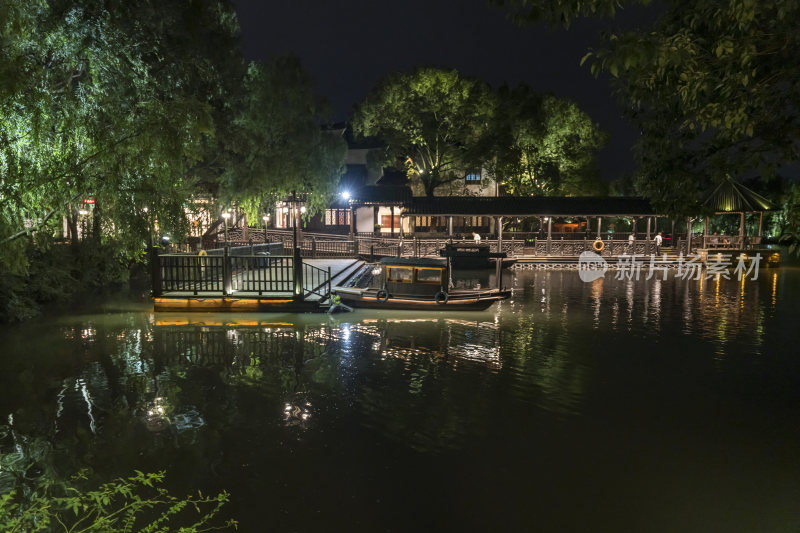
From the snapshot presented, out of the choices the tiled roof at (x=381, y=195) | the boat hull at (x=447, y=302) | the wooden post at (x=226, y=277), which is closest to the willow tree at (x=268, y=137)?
the wooden post at (x=226, y=277)

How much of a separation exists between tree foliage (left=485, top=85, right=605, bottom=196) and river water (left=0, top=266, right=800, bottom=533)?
936 inches

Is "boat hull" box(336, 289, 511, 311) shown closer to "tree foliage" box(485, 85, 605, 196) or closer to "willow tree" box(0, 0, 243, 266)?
"willow tree" box(0, 0, 243, 266)

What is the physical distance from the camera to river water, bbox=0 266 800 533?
5.95m

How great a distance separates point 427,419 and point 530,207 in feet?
89.6

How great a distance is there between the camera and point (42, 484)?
6211 mm

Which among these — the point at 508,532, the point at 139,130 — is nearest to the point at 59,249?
the point at 139,130

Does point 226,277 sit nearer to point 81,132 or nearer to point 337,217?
point 81,132

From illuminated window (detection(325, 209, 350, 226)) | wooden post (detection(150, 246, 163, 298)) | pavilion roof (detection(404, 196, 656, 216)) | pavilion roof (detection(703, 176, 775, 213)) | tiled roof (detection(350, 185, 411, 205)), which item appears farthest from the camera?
illuminated window (detection(325, 209, 350, 226))

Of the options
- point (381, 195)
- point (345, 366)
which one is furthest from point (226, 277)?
point (381, 195)

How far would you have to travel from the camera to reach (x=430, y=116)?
36.8 metres

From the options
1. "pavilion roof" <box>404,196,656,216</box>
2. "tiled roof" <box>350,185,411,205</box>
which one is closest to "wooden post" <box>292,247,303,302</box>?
"pavilion roof" <box>404,196,656,216</box>

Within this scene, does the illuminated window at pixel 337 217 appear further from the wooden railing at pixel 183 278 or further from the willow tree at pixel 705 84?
the willow tree at pixel 705 84

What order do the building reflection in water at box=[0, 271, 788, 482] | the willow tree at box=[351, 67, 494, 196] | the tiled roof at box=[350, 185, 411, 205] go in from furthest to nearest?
the willow tree at box=[351, 67, 494, 196], the tiled roof at box=[350, 185, 411, 205], the building reflection in water at box=[0, 271, 788, 482]

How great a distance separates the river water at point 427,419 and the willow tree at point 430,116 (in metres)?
24.4
